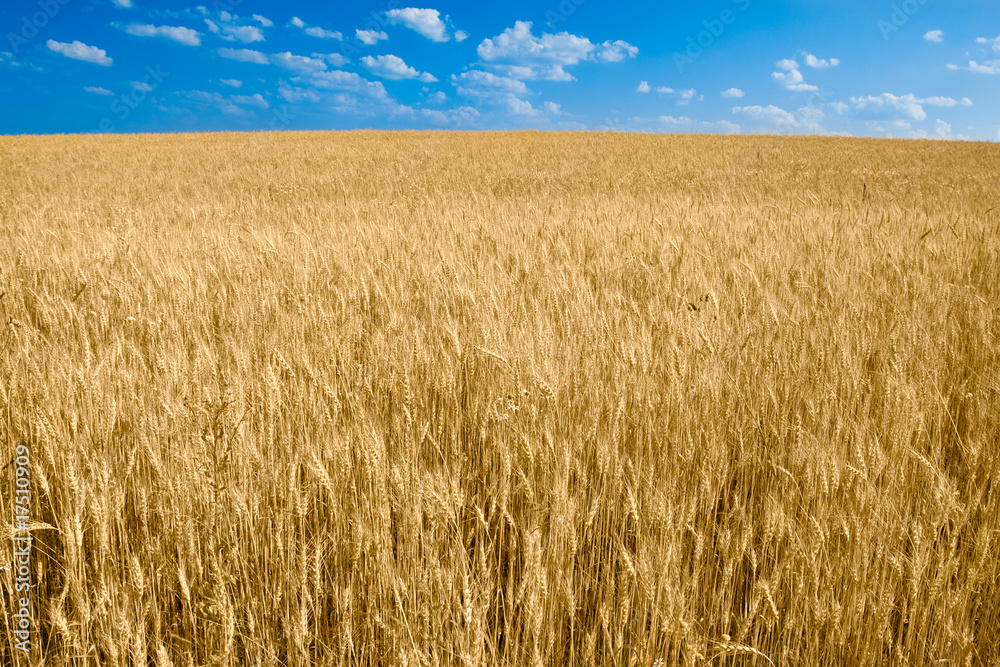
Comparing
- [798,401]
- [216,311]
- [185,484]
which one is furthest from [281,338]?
[798,401]

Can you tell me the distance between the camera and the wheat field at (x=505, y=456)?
101 cm

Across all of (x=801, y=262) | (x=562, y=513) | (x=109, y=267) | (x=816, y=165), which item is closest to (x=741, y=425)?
(x=562, y=513)

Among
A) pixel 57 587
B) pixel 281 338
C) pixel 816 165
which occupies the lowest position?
pixel 57 587

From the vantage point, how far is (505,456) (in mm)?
1293

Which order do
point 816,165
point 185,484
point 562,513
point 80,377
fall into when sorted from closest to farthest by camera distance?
1. point 562,513
2. point 185,484
3. point 80,377
4. point 816,165

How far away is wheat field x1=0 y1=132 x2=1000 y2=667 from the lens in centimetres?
101

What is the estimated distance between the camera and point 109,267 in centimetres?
344

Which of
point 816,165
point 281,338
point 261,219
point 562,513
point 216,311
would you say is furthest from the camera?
point 816,165

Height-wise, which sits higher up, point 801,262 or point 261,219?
point 261,219

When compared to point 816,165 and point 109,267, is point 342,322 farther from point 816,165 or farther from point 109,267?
point 816,165

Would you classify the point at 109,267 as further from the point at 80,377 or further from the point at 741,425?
the point at 741,425

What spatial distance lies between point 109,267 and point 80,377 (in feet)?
7.86

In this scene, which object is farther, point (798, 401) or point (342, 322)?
point (342, 322)

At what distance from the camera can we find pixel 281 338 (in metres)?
2.24
